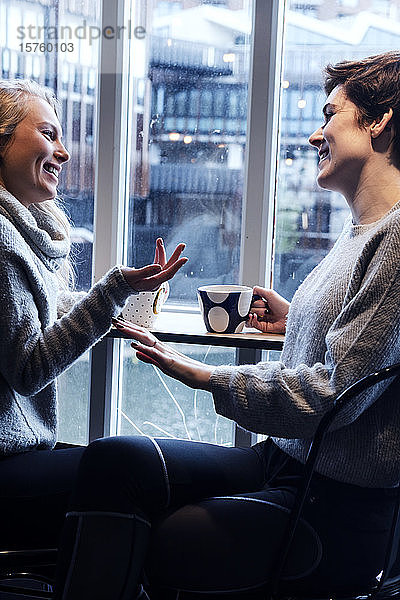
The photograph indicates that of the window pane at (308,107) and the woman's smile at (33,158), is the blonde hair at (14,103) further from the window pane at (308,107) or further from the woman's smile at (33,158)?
the window pane at (308,107)

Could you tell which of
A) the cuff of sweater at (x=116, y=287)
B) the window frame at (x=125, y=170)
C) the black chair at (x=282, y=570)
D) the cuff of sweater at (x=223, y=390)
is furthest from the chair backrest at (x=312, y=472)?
the window frame at (x=125, y=170)

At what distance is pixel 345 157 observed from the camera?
4.25 ft

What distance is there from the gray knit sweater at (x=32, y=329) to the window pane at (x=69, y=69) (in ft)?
2.42

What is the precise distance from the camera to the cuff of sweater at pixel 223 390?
3.82 ft

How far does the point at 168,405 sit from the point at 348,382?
1.27 m

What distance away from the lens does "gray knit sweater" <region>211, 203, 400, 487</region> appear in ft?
3.48

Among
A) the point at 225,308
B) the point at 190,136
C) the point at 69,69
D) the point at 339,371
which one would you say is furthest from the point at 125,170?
the point at 339,371

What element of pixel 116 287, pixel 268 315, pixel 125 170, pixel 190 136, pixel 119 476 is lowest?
pixel 119 476

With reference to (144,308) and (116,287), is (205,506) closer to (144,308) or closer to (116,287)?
(116,287)

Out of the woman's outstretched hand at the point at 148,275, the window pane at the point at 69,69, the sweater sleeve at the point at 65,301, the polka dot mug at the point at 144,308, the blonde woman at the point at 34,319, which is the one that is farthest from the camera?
the window pane at the point at 69,69

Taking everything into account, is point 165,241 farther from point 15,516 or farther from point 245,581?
point 245,581

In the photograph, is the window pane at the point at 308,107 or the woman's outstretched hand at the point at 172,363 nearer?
the woman's outstretched hand at the point at 172,363

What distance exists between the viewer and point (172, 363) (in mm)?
1229

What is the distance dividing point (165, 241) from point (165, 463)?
1103 mm
